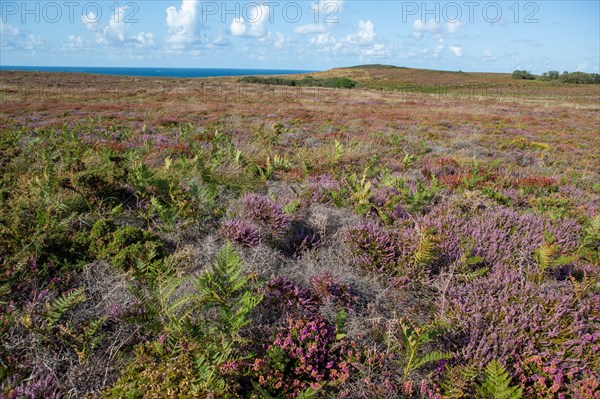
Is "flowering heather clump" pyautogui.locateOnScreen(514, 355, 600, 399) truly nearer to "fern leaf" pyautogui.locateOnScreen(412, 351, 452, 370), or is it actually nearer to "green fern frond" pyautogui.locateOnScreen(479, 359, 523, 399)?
"green fern frond" pyautogui.locateOnScreen(479, 359, 523, 399)

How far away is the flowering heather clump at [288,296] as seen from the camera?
2793 mm

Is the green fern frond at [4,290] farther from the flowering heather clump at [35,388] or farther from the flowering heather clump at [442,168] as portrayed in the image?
the flowering heather clump at [442,168]

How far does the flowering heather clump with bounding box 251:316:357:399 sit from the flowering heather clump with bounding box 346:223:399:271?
102cm

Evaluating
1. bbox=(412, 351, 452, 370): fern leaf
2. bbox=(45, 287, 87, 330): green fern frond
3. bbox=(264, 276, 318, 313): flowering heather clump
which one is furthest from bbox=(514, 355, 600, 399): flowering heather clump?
bbox=(45, 287, 87, 330): green fern frond

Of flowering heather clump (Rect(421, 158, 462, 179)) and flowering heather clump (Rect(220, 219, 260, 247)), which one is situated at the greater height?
flowering heather clump (Rect(421, 158, 462, 179))

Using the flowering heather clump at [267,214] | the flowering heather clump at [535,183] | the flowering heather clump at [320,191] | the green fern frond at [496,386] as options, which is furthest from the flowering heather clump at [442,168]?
the green fern frond at [496,386]

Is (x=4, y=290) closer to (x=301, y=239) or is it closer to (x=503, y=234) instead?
(x=301, y=239)

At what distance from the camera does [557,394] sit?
2264 mm

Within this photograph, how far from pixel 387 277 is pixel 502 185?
4127 mm

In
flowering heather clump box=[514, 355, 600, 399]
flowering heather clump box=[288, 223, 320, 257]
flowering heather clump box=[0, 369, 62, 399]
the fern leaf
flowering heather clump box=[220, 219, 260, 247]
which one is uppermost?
flowering heather clump box=[220, 219, 260, 247]

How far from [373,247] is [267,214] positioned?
4.02 ft

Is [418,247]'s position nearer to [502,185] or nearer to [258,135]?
[502,185]

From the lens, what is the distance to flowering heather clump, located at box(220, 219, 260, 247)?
357cm

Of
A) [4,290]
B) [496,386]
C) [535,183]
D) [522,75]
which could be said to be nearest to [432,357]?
[496,386]
